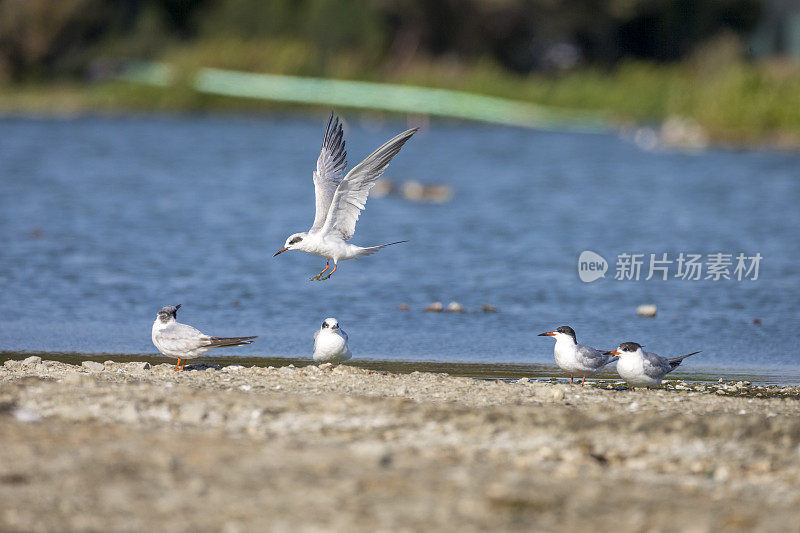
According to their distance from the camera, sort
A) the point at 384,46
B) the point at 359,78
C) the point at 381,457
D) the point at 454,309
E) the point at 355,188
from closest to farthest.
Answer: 1. the point at 381,457
2. the point at 355,188
3. the point at 454,309
4. the point at 359,78
5. the point at 384,46

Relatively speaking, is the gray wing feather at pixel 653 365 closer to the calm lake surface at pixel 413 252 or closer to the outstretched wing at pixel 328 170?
the calm lake surface at pixel 413 252

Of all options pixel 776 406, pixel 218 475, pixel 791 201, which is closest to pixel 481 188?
pixel 791 201

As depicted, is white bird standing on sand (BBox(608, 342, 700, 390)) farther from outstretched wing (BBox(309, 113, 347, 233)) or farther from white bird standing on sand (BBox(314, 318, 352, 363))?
outstretched wing (BBox(309, 113, 347, 233))

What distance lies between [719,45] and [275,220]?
30.0 m

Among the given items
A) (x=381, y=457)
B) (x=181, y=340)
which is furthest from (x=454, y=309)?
(x=381, y=457)

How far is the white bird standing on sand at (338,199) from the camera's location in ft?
26.7

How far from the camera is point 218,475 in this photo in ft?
16.8

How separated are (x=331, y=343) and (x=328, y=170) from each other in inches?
48.6

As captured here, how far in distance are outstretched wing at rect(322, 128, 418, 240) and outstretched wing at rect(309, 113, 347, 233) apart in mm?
129

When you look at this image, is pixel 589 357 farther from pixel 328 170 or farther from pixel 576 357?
pixel 328 170

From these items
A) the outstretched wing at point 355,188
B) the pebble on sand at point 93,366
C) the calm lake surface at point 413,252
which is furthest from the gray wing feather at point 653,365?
the pebble on sand at point 93,366

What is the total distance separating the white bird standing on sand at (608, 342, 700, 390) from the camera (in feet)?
25.1

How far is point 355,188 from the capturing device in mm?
8180

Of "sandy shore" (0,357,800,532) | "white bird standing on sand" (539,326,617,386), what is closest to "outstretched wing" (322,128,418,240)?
"sandy shore" (0,357,800,532)
